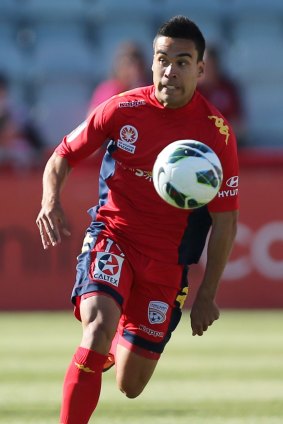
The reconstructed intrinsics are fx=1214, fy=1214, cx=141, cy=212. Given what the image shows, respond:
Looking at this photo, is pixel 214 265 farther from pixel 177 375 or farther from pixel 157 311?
pixel 177 375

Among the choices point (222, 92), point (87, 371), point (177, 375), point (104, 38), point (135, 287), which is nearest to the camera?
point (87, 371)

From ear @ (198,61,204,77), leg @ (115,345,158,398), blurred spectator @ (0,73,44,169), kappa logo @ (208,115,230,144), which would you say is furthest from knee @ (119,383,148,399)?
blurred spectator @ (0,73,44,169)

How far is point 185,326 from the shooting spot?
44.4ft

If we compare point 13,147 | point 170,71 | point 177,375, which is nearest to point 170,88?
point 170,71

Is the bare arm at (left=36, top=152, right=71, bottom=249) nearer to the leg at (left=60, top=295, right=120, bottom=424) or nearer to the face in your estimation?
the leg at (left=60, top=295, right=120, bottom=424)

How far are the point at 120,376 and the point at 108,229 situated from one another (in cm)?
96

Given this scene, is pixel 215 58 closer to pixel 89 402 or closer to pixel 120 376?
pixel 120 376

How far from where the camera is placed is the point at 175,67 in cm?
664

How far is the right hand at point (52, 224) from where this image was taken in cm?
624

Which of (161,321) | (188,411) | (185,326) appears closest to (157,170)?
(161,321)

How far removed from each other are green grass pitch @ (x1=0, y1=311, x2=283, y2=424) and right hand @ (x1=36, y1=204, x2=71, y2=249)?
1.46 meters

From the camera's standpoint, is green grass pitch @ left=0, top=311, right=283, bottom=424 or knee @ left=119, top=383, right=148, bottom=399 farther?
green grass pitch @ left=0, top=311, right=283, bottom=424

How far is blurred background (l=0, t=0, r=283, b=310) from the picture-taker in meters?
14.2

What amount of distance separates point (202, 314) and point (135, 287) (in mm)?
496
